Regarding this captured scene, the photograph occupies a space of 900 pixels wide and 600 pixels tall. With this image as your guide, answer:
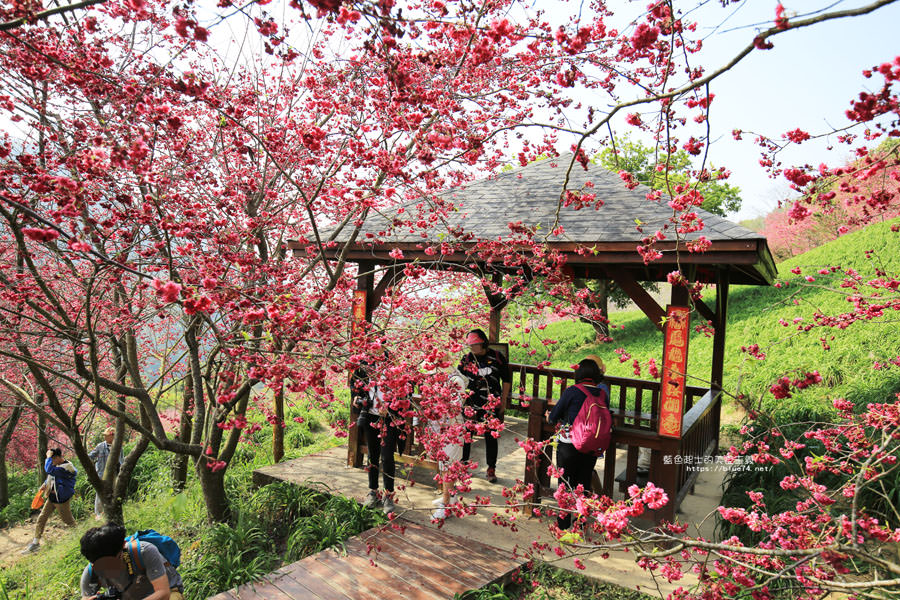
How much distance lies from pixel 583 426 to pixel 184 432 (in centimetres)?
553

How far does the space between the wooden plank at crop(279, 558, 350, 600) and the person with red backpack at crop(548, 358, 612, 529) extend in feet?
6.58

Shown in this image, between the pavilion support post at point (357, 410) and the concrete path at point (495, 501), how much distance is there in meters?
0.14

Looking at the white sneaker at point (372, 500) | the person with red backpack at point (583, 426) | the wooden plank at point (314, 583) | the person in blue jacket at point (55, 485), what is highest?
the person with red backpack at point (583, 426)

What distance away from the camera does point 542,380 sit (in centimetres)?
1132

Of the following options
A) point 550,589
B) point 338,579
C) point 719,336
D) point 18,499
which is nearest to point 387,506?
point 338,579

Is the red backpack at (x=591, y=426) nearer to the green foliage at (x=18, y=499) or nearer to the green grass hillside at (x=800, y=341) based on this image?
the green grass hillside at (x=800, y=341)

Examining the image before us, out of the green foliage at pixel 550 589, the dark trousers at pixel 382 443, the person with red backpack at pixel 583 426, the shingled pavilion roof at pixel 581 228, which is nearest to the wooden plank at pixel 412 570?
the green foliage at pixel 550 589

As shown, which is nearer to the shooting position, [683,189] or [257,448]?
[683,189]

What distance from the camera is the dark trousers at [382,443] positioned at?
5.22 m

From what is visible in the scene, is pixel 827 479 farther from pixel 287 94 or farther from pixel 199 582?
pixel 287 94

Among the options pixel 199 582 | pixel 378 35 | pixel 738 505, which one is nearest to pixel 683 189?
pixel 378 35

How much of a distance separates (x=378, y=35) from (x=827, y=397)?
873cm

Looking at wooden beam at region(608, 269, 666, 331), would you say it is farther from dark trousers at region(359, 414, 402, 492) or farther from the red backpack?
dark trousers at region(359, 414, 402, 492)

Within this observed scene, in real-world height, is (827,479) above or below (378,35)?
below
